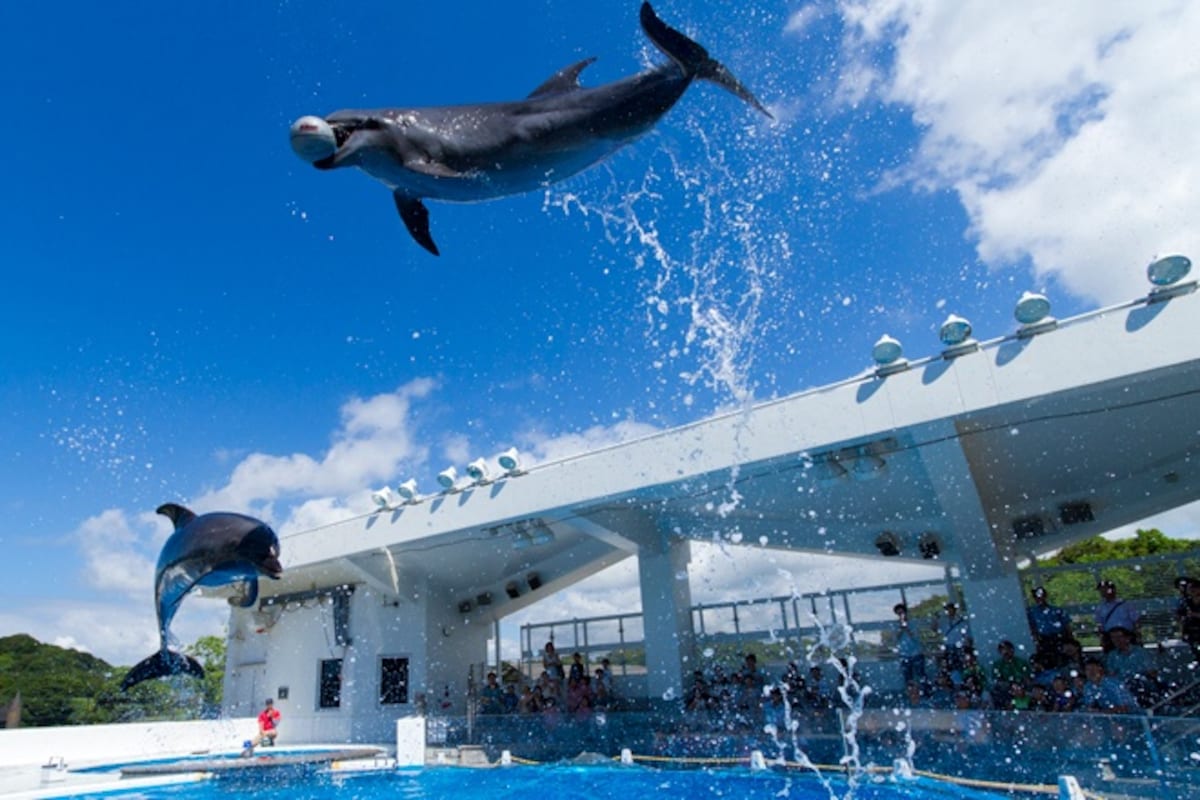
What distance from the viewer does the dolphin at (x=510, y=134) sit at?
3.33 metres

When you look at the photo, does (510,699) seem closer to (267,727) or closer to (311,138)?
(267,727)

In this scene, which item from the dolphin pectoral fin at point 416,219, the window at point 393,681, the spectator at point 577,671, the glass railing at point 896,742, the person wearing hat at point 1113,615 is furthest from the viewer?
the window at point 393,681

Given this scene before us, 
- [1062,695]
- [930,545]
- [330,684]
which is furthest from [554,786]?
[330,684]

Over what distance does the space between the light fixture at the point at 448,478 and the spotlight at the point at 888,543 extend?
6473mm

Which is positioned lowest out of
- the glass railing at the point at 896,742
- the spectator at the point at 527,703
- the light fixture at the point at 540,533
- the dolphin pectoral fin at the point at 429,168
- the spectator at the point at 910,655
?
the glass railing at the point at 896,742

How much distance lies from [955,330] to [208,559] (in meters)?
6.92

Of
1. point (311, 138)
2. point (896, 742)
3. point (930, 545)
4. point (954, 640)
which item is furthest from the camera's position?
point (930, 545)

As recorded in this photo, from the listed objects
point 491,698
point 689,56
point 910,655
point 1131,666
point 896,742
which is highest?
point 689,56

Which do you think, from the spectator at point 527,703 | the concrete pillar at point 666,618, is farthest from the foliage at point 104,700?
the concrete pillar at point 666,618

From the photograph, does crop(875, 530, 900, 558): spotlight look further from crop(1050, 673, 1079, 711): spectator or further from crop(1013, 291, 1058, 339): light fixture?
crop(1013, 291, 1058, 339): light fixture

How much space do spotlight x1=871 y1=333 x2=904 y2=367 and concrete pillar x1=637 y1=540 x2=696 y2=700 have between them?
5.82 metres

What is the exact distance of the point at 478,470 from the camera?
11977 mm

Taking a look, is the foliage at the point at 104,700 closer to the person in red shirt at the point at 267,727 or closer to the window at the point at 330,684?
the person in red shirt at the point at 267,727

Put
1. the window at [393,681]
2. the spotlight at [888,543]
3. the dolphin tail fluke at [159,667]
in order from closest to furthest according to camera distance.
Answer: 1. the dolphin tail fluke at [159,667]
2. the spotlight at [888,543]
3. the window at [393,681]
